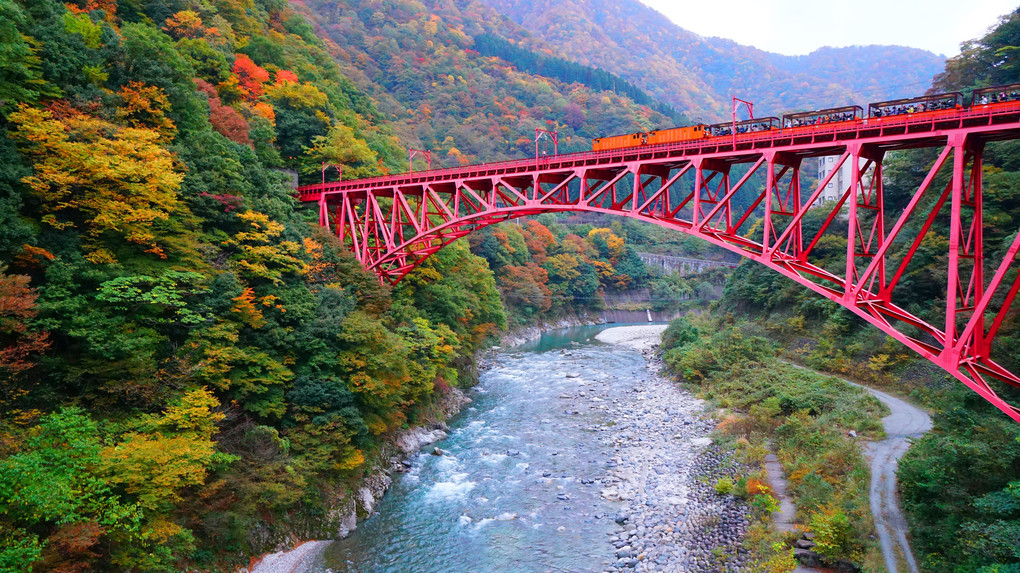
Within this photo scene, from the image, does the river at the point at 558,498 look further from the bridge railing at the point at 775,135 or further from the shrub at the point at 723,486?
the bridge railing at the point at 775,135

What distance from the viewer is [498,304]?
36938mm

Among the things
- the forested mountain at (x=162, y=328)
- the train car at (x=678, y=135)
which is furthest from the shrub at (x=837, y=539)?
the forested mountain at (x=162, y=328)

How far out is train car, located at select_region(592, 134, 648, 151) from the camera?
58.6ft

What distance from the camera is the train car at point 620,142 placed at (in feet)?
58.6

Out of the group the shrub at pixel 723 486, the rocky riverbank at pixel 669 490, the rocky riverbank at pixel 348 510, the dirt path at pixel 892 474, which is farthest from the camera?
the shrub at pixel 723 486

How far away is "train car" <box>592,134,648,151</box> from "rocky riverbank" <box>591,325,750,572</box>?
1181cm

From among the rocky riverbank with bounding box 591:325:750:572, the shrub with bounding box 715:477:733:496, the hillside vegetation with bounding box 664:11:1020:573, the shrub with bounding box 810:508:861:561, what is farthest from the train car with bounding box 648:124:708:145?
the shrub with bounding box 810:508:861:561

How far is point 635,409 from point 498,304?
14.4m

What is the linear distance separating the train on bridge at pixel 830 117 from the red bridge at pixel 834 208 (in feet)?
A: 0.64

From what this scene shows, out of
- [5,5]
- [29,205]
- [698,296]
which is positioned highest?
[5,5]

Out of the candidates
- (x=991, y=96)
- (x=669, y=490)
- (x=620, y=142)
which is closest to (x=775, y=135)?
(x=991, y=96)

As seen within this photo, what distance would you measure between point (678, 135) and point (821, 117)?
4.18 meters

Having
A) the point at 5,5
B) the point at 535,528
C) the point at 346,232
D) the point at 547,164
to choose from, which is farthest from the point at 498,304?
the point at 5,5

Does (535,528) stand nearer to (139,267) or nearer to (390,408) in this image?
(390,408)
